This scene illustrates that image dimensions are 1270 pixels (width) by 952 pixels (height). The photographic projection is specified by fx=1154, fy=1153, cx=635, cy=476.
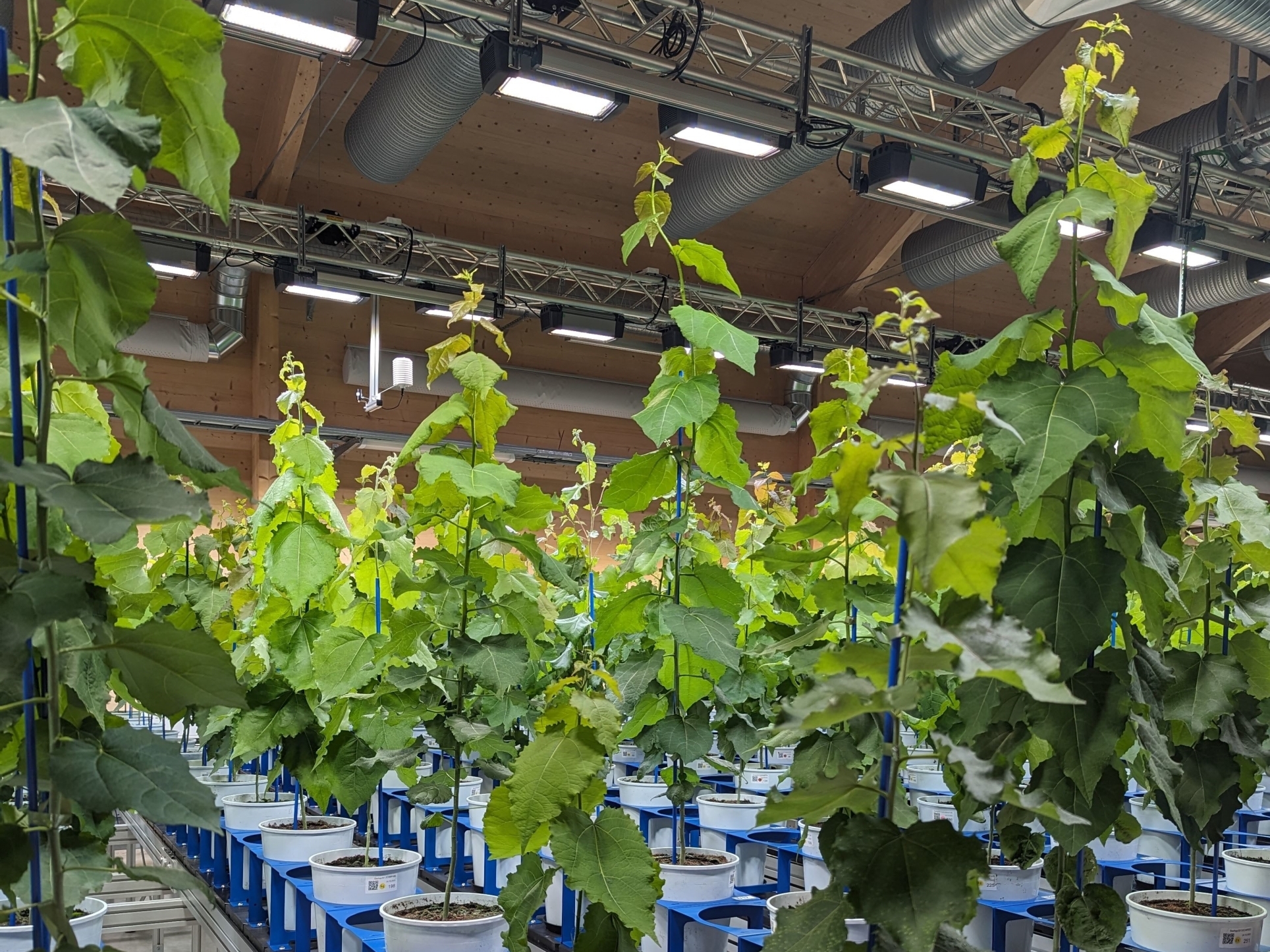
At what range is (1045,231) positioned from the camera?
4.83 feet

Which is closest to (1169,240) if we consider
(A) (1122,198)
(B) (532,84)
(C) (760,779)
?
(B) (532,84)

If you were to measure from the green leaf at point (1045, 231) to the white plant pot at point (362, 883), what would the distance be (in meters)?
2.14

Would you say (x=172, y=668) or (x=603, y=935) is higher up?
(x=172, y=668)

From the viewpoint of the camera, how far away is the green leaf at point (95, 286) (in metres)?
1.13

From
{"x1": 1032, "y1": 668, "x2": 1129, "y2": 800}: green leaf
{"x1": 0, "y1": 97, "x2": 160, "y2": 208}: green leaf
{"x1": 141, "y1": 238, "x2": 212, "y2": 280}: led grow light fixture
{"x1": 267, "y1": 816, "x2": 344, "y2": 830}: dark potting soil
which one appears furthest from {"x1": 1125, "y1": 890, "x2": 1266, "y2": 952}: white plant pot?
{"x1": 141, "y1": 238, "x2": 212, "y2": 280}: led grow light fixture

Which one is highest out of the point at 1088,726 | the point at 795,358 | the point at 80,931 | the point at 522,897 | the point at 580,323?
the point at 580,323

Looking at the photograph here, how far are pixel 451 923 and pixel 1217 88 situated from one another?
35.7 ft

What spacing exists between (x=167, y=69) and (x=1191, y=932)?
8.22 feet

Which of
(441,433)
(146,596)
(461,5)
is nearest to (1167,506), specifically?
(441,433)

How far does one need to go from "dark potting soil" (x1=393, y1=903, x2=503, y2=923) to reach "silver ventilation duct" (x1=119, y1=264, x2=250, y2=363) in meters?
8.45

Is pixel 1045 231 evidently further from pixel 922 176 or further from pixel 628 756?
pixel 922 176

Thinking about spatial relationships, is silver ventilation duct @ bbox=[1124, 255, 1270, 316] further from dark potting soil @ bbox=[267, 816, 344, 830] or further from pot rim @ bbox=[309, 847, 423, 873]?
pot rim @ bbox=[309, 847, 423, 873]

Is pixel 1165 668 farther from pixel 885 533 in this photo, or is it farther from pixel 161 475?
pixel 161 475

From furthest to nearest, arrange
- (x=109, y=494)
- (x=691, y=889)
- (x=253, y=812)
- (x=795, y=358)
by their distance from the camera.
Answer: (x=795, y=358)
(x=253, y=812)
(x=691, y=889)
(x=109, y=494)
